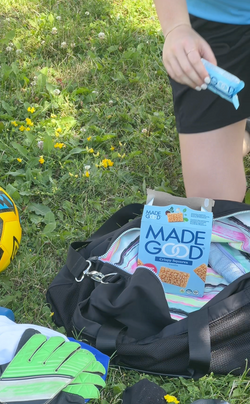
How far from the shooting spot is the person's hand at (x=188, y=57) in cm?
145

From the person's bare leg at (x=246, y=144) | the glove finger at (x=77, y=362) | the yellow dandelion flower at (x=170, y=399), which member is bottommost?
the yellow dandelion flower at (x=170, y=399)

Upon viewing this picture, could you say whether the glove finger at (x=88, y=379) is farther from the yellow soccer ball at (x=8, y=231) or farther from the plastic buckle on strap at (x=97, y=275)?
the yellow soccer ball at (x=8, y=231)

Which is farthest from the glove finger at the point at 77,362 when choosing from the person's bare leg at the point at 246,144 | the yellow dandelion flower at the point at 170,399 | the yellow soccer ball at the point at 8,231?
the person's bare leg at the point at 246,144

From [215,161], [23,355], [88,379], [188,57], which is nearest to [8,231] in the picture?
[23,355]

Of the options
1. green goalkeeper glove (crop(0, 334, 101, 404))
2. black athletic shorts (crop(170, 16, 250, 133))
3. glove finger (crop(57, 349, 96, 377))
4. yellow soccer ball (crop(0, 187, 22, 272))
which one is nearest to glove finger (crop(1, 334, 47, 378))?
green goalkeeper glove (crop(0, 334, 101, 404))

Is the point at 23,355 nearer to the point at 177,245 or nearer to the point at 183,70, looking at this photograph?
the point at 177,245

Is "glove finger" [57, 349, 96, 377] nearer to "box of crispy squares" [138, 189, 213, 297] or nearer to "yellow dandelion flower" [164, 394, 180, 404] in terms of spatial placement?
"yellow dandelion flower" [164, 394, 180, 404]

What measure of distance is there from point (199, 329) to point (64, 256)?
30.8 inches

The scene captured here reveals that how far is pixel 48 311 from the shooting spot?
182cm

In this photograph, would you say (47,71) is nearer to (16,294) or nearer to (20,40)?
(20,40)

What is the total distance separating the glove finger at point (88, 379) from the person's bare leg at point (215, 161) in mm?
956

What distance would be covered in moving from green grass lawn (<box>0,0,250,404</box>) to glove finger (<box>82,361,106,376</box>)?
0.09 metres

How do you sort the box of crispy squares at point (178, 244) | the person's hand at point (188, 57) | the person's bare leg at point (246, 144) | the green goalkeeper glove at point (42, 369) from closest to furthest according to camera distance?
1. the green goalkeeper glove at point (42, 369)
2. the person's hand at point (188, 57)
3. the box of crispy squares at point (178, 244)
4. the person's bare leg at point (246, 144)

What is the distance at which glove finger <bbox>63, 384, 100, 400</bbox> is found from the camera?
139 centimetres
